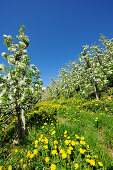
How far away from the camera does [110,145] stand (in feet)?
9.54

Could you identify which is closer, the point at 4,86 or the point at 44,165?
the point at 44,165

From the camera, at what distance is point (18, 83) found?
136 inches

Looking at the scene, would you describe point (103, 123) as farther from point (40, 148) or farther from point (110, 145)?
point (40, 148)

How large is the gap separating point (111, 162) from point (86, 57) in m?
10.5

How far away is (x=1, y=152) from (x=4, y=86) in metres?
2.95

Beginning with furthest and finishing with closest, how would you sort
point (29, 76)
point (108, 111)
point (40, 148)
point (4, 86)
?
1. point (108, 111)
2. point (29, 76)
3. point (4, 86)
4. point (40, 148)

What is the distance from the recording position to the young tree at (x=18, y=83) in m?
3.17

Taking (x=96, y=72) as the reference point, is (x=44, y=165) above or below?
below

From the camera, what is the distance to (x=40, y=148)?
8.59 feet

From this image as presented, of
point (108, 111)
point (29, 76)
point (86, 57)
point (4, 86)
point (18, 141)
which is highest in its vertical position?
point (86, 57)

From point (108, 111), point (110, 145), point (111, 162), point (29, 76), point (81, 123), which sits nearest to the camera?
point (111, 162)

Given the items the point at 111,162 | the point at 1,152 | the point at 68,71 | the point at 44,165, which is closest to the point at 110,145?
the point at 111,162

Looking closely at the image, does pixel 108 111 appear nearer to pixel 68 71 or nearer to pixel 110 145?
pixel 110 145

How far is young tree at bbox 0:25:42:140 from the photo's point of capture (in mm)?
3166
